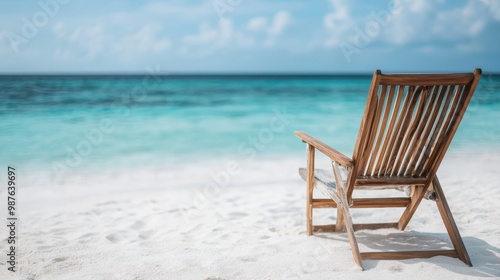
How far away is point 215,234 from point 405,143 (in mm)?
1513

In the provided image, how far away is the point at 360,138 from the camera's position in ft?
8.34

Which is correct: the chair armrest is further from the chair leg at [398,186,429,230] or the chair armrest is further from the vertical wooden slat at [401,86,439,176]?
→ the chair leg at [398,186,429,230]

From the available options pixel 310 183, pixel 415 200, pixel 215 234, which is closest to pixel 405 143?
pixel 415 200

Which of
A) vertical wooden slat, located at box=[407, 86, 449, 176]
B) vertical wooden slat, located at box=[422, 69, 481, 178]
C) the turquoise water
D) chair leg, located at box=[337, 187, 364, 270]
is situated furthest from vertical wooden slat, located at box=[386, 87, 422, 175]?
the turquoise water

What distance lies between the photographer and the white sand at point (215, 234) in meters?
2.63

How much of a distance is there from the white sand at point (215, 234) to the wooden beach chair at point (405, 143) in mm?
262

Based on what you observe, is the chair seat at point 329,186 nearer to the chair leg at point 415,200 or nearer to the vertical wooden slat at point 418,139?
the chair leg at point 415,200

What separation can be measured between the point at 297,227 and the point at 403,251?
34.8 inches

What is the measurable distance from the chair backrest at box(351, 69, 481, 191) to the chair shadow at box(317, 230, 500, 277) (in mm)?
518

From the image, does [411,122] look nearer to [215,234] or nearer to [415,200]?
[415,200]

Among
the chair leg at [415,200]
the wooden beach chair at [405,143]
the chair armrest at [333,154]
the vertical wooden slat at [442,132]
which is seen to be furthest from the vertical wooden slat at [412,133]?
the chair armrest at [333,154]

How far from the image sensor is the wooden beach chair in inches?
97.6

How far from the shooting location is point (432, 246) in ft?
10.1

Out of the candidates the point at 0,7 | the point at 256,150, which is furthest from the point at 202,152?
the point at 0,7
